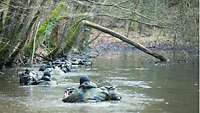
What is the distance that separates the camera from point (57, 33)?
33219 millimetres

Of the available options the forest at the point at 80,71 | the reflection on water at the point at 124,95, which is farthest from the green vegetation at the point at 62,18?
the reflection on water at the point at 124,95

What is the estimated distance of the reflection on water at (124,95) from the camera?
1193 centimetres

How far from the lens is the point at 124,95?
14227mm

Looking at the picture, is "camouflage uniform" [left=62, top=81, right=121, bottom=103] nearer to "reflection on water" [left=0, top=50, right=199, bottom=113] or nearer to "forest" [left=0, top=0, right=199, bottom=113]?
"forest" [left=0, top=0, right=199, bottom=113]

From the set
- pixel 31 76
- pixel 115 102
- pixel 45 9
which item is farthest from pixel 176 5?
pixel 115 102

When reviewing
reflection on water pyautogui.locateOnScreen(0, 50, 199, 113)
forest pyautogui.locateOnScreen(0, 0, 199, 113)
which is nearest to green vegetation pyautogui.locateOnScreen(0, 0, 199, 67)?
forest pyautogui.locateOnScreen(0, 0, 199, 113)

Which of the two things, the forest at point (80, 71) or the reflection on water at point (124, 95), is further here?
the forest at point (80, 71)

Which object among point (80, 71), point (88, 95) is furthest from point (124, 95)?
point (80, 71)

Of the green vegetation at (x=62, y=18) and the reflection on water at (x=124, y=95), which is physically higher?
the green vegetation at (x=62, y=18)

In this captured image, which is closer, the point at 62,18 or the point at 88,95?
the point at 88,95

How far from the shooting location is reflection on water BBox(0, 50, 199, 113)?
11930 mm

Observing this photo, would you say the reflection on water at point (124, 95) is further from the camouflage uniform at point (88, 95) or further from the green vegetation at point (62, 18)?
the green vegetation at point (62, 18)

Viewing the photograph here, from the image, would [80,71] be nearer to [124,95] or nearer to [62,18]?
[62,18]

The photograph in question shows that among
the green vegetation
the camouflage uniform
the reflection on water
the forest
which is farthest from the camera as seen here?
the green vegetation
